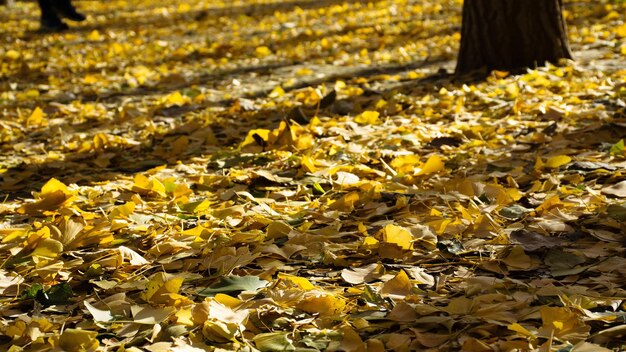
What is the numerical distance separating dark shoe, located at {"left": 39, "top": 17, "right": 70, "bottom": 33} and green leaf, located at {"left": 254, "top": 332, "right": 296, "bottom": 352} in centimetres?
899

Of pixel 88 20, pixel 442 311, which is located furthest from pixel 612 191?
pixel 88 20

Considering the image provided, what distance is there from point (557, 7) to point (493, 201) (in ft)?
10.6

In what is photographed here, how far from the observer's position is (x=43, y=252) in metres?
2.73

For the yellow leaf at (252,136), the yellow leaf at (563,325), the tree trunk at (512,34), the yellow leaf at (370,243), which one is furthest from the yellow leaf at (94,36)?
the yellow leaf at (563,325)

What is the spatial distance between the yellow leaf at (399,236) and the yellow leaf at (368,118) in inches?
81.6

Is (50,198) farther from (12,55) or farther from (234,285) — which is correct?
(12,55)

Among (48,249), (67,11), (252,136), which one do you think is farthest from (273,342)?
(67,11)

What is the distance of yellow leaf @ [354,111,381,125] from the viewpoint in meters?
4.70

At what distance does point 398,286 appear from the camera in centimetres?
234

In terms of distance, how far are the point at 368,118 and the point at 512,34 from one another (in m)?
1.74

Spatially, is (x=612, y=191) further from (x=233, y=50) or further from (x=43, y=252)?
(x=233, y=50)

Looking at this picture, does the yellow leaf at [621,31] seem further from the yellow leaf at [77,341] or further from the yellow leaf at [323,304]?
the yellow leaf at [77,341]

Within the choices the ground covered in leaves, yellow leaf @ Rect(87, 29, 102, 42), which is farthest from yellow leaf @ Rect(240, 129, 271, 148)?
yellow leaf @ Rect(87, 29, 102, 42)

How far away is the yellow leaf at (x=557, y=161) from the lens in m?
3.48
